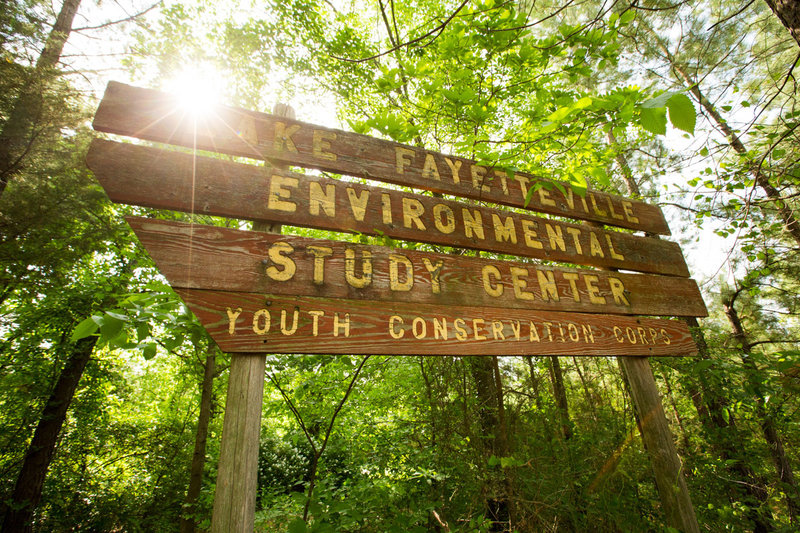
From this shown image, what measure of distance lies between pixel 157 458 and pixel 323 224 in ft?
37.6

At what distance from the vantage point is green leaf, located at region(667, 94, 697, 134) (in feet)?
3.49

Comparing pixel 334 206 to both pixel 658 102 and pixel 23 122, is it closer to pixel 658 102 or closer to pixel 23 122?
pixel 658 102

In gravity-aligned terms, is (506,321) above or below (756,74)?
below

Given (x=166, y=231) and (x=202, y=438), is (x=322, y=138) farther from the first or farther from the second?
(x=202, y=438)

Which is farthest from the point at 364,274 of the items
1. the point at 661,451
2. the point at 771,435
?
the point at 771,435

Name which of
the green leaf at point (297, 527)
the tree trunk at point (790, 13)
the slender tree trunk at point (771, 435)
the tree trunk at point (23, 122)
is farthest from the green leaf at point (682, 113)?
the tree trunk at point (23, 122)

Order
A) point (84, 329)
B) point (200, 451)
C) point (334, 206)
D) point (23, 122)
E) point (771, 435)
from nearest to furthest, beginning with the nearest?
point (84, 329)
point (334, 206)
point (771, 435)
point (23, 122)
point (200, 451)

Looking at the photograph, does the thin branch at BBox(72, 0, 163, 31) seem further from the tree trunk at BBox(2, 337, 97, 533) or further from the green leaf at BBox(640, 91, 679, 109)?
the green leaf at BBox(640, 91, 679, 109)

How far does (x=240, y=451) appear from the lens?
157 cm

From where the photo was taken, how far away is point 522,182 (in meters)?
3.01

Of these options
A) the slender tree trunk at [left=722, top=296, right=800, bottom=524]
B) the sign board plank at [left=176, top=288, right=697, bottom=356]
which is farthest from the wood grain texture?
the slender tree trunk at [left=722, top=296, right=800, bottom=524]

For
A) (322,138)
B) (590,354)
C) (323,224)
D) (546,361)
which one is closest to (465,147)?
(322,138)

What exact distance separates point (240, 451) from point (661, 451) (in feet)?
9.86

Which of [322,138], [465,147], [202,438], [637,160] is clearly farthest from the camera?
[637,160]
